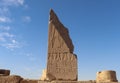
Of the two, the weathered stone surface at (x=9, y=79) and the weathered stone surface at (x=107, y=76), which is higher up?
the weathered stone surface at (x=107, y=76)

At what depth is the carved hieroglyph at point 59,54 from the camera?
24.0 feet

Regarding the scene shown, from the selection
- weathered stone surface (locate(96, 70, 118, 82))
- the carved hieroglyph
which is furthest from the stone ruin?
weathered stone surface (locate(96, 70, 118, 82))

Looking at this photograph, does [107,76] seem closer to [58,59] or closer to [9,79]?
[58,59]

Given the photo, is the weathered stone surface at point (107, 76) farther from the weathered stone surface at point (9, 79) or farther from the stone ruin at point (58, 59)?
the weathered stone surface at point (9, 79)

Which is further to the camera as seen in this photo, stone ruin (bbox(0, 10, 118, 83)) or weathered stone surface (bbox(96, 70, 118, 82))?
weathered stone surface (bbox(96, 70, 118, 82))

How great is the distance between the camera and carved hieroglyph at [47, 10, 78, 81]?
24.0 feet

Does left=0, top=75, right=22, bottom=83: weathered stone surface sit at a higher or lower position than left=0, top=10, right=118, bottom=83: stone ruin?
lower

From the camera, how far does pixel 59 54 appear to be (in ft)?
24.7

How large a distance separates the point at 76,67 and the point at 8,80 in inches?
96.5

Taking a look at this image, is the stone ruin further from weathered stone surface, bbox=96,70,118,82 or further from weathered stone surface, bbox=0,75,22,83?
weathered stone surface, bbox=96,70,118,82

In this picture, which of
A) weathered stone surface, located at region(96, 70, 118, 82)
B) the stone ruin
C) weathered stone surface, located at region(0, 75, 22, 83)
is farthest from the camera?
weathered stone surface, located at region(96, 70, 118, 82)

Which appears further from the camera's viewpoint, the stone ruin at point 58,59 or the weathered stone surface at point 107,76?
the weathered stone surface at point 107,76

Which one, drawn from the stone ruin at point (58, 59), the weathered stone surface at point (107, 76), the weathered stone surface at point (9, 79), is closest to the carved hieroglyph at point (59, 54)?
the stone ruin at point (58, 59)

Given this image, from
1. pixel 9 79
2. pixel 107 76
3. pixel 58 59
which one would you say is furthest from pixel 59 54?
pixel 107 76
